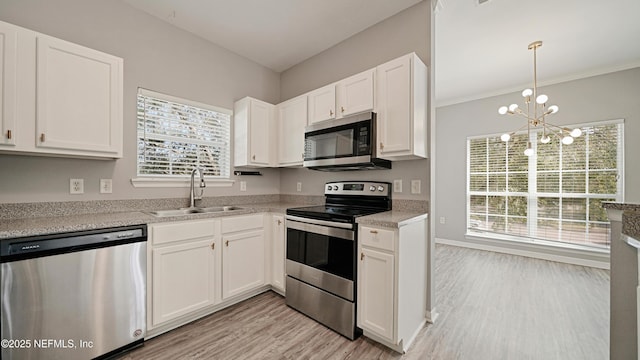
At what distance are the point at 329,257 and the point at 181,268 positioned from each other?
1235 millimetres

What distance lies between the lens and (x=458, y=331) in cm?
202

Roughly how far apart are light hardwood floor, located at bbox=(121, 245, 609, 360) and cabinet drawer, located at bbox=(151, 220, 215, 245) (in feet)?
2.57

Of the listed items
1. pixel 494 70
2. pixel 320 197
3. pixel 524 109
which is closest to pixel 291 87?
pixel 320 197

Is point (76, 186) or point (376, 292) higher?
point (76, 186)

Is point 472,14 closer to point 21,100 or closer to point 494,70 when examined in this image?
point 494,70

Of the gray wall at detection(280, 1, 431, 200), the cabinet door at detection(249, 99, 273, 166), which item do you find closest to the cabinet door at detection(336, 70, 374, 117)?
the gray wall at detection(280, 1, 431, 200)

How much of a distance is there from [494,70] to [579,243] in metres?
3.07

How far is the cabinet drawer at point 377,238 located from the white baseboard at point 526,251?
12.9 ft

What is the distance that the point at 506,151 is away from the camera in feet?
14.6

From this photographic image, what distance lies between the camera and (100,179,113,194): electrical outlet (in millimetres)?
2074

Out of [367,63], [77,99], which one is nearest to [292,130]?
[367,63]

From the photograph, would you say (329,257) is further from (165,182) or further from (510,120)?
(510,120)

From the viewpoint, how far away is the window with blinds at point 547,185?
11.9 feet

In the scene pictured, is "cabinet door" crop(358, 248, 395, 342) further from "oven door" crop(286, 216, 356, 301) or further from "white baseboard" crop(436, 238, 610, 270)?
"white baseboard" crop(436, 238, 610, 270)
